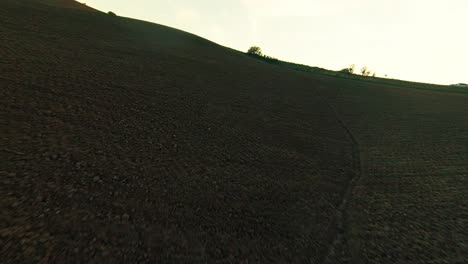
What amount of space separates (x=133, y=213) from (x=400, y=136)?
17036mm

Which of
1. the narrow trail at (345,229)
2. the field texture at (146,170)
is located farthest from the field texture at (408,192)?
the field texture at (146,170)

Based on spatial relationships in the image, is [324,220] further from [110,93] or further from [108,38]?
[108,38]

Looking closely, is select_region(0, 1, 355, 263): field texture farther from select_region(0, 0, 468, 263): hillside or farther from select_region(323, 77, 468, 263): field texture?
select_region(323, 77, 468, 263): field texture

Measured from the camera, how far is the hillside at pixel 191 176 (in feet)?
18.4

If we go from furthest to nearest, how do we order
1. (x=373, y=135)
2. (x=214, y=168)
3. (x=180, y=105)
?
(x=373, y=135) < (x=180, y=105) < (x=214, y=168)

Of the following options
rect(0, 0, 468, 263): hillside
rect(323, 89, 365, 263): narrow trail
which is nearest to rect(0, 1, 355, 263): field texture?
rect(0, 0, 468, 263): hillside

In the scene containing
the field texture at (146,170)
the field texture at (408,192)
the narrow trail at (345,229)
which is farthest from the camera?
the field texture at (408,192)

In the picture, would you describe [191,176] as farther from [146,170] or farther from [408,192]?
[408,192]

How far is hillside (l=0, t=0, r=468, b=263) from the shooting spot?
5621 millimetres

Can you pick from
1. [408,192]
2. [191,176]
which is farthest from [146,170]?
[408,192]

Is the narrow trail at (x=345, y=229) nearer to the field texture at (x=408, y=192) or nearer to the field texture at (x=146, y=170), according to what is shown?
the field texture at (x=408, y=192)

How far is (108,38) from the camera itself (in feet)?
86.7

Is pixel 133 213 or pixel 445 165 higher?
pixel 445 165

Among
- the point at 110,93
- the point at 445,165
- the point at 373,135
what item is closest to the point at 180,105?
the point at 110,93
